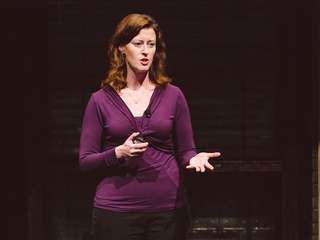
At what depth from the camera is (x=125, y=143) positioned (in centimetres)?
282

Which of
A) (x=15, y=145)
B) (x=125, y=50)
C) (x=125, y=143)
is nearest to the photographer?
(x=125, y=143)

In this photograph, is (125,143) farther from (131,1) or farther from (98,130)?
(131,1)

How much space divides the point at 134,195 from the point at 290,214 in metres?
2.95

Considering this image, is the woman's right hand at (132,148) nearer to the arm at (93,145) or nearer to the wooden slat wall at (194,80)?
the arm at (93,145)

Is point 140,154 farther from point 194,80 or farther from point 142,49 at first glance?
point 194,80

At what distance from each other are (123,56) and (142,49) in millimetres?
227

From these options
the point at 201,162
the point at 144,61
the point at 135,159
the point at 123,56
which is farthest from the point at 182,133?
the point at 123,56

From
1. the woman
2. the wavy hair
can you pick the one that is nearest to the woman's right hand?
the woman

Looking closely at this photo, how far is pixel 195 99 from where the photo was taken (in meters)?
5.35

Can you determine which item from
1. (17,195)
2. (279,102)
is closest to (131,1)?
(279,102)

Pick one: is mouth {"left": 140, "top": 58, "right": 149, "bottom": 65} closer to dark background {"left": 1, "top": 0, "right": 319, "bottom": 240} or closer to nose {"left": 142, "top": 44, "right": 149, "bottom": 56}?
nose {"left": 142, "top": 44, "right": 149, "bottom": 56}

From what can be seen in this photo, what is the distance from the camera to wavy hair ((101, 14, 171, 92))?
3.14m

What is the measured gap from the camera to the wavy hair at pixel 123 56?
3.14 meters

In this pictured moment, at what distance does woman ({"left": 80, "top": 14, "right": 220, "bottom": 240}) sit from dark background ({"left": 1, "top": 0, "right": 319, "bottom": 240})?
2118 mm
